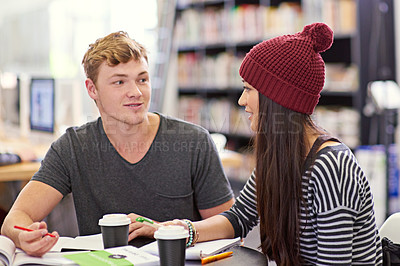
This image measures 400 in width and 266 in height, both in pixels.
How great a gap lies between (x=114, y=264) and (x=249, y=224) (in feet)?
1.83

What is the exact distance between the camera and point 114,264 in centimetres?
108

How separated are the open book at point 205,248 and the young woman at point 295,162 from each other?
3cm

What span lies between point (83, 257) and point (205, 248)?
0.31 m

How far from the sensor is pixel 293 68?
1340mm

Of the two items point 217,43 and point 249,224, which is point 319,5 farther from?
point 249,224

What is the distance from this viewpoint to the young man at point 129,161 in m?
1.79

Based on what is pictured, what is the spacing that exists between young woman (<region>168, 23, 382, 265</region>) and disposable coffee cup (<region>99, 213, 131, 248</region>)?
191 millimetres

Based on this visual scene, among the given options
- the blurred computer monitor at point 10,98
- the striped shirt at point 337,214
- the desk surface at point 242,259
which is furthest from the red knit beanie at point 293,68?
the blurred computer monitor at point 10,98

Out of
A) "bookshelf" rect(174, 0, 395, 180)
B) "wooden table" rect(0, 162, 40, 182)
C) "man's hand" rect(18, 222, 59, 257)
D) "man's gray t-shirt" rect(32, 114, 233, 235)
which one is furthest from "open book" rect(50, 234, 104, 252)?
"bookshelf" rect(174, 0, 395, 180)

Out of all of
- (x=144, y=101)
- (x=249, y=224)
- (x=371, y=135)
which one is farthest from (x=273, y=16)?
(x=249, y=224)

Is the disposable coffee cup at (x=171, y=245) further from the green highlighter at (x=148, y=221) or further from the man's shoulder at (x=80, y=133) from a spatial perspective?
the man's shoulder at (x=80, y=133)

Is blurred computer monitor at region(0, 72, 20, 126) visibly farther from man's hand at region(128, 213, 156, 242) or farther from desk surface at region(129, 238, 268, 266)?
desk surface at region(129, 238, 268, 266)

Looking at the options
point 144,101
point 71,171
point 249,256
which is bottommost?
point 249,256

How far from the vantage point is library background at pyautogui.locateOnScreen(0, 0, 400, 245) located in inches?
137
